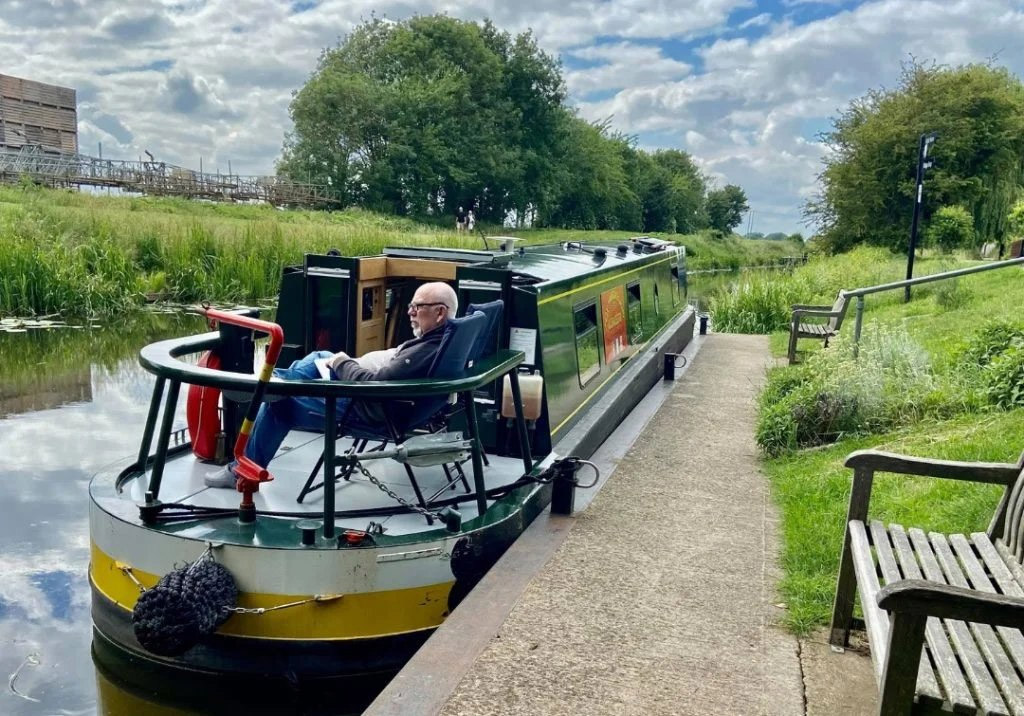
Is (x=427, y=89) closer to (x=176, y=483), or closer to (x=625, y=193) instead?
(x=625, y=193)

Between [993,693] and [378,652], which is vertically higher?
[993,693]

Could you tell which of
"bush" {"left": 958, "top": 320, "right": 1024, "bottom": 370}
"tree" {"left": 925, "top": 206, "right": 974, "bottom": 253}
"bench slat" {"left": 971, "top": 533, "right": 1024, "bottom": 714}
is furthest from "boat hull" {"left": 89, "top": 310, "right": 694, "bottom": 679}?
"tree" {"left": 925, "top": 206, "right": 974, "bottom": 253}

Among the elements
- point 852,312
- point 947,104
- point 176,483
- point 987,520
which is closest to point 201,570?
point 176,483

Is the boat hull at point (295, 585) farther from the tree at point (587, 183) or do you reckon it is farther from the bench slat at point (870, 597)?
the tree at point (587, 183)

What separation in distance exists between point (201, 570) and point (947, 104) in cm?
2686

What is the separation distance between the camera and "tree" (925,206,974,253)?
2423 centimetres

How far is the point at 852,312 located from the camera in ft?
46.6

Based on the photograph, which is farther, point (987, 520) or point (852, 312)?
point (852, 312)

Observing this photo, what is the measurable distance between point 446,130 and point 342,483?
4359 centimetres

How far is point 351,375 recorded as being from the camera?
4.22 m

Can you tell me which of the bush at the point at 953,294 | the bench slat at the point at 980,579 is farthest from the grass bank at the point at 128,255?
the bench slat at the point at 980,579

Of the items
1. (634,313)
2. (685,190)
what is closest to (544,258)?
(634,313)

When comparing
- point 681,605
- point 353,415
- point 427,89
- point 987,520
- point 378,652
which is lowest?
point 378,652

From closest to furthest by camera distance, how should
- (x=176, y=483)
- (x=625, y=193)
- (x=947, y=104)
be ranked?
(x=176, y=483), (x=947, y=104), (x=625, y=193)
